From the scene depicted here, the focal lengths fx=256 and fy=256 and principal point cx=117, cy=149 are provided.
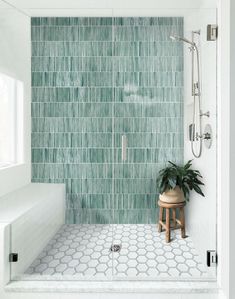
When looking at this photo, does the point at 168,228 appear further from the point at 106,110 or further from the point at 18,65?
the point at 18,65

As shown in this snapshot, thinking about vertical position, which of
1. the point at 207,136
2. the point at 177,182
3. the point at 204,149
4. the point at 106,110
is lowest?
the point at 177,182

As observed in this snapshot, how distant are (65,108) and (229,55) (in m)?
1.53

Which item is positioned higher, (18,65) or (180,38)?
(180,38)

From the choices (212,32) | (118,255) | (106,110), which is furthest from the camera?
(106,110)

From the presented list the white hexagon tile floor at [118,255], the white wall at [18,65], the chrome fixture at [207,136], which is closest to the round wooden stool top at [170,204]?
the white hexagon tile floor at [118,255]

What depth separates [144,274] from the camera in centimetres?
184

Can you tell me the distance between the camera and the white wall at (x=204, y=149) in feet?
6.08

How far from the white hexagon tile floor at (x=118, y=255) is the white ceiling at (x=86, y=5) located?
6.59ft

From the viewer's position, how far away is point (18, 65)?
252 cm

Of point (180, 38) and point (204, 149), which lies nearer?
point (204, 149)

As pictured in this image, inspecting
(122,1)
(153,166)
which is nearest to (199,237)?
(153,166)

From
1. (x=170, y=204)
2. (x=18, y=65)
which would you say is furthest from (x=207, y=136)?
(x=18, y=65)

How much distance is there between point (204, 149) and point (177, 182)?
399 millimetres

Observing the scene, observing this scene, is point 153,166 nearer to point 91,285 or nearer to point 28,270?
point 91,285
